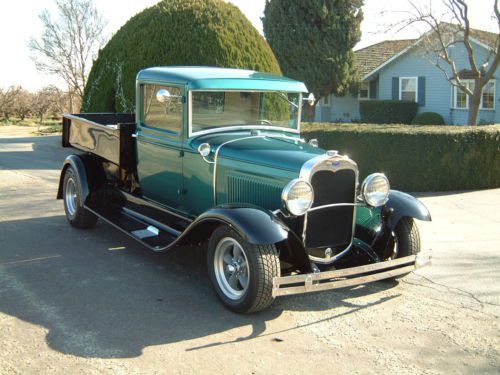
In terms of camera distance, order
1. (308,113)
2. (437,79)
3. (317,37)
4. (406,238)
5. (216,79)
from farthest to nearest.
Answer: (308,113)
(317,37)
(437,79)
(216,79)
(406,238)

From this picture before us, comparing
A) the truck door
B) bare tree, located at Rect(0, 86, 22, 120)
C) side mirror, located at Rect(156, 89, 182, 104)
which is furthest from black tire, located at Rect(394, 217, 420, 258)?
bare tree, located at Rect(0, 86, 22, 120)

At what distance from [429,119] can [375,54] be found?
24.3 ft

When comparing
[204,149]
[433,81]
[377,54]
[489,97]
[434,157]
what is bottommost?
[434,157]

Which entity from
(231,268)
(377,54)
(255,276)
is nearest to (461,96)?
(377,54)

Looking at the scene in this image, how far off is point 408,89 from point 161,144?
65.5 ft

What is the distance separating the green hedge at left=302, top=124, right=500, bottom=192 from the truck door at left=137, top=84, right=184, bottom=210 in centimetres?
570

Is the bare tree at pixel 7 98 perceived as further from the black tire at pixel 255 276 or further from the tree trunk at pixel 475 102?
the black tire at pixel 255 276

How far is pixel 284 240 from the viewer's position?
4426mm

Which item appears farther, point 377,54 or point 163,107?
point 377,54

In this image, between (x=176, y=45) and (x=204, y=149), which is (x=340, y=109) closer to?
(x=176, y=45)

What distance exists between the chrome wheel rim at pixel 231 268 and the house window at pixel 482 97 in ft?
60.3

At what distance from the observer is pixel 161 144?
6000mm

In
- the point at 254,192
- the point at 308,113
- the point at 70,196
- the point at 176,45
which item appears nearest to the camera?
the point at 254,192

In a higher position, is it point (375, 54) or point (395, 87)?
point (375, 54)
